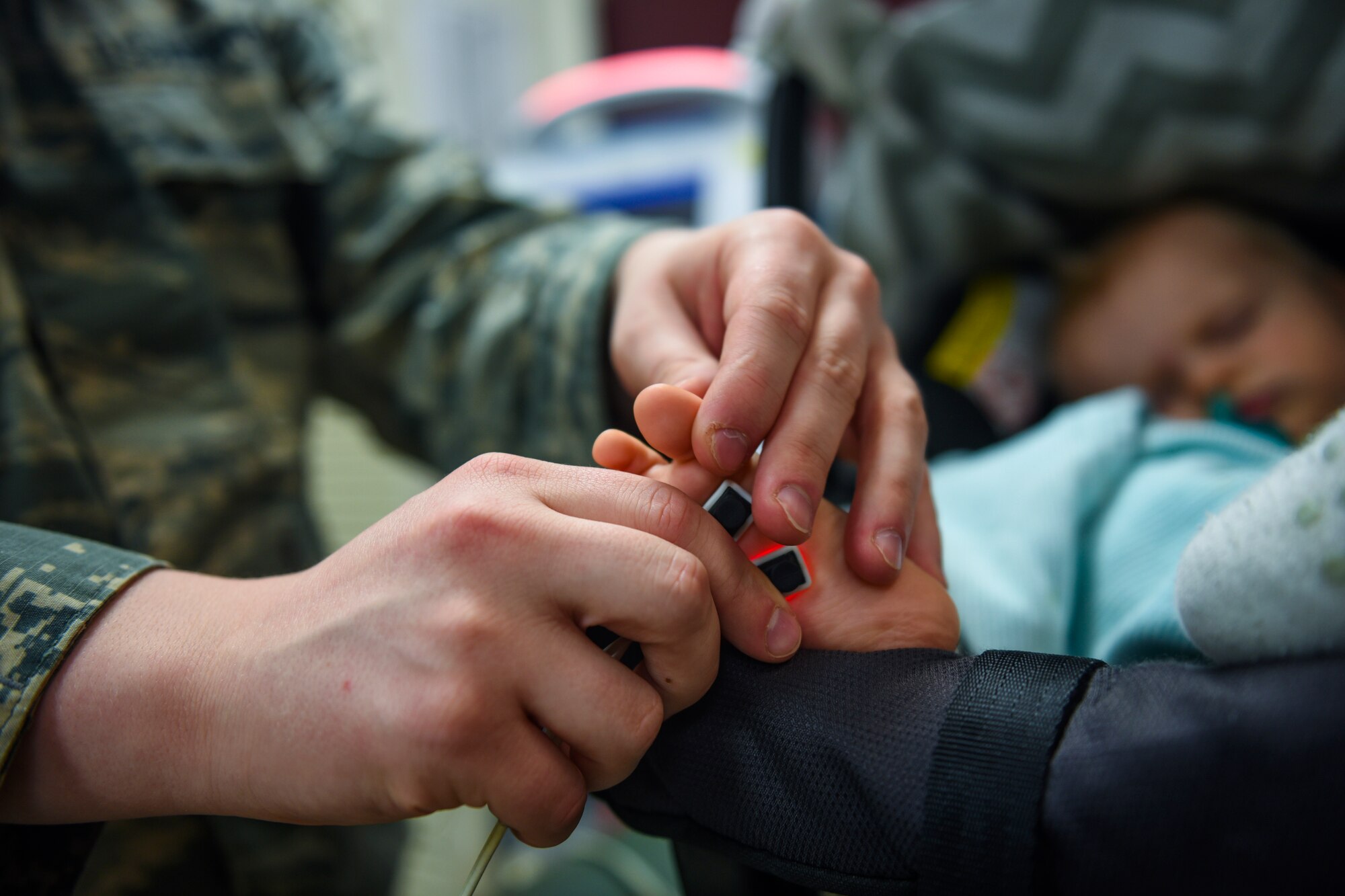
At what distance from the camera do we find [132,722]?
315 mm

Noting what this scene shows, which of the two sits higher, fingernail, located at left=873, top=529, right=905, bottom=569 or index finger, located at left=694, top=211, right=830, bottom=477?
index finger, located at left=694, top=211, right=830, bottom=477

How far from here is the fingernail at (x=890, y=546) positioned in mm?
370

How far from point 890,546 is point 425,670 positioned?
0.21 metres

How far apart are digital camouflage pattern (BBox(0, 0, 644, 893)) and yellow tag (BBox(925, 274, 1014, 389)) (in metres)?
0.42

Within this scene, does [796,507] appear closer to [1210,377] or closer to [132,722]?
[132,722]

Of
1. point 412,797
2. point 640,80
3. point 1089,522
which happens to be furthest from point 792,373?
point 640,80

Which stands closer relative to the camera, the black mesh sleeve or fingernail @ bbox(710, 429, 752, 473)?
the black mesh sleeve

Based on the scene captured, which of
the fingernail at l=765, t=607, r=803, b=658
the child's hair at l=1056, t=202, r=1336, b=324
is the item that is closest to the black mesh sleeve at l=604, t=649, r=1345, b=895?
the fingernail at l=765, t=607, r=803, b=658

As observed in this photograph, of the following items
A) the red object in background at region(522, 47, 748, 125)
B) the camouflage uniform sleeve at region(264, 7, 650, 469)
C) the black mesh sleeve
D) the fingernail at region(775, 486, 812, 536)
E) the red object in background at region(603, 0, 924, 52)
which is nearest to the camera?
the black mesh sleeve

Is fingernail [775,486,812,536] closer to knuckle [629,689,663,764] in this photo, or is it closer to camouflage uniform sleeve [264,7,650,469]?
knuckle [629,689,663,764]

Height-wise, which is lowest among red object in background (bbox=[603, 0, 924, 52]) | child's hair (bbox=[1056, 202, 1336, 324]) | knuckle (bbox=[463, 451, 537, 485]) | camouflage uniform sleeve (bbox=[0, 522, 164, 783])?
child's hair (bbox=[1056, 202, 1336, 324])

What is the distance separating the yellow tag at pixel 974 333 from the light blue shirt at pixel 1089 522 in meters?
0.16

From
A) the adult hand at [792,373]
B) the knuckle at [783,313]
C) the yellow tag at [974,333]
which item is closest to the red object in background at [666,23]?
the yellow tag at [974,333]

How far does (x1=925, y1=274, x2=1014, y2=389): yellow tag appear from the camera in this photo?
34.9 inches
